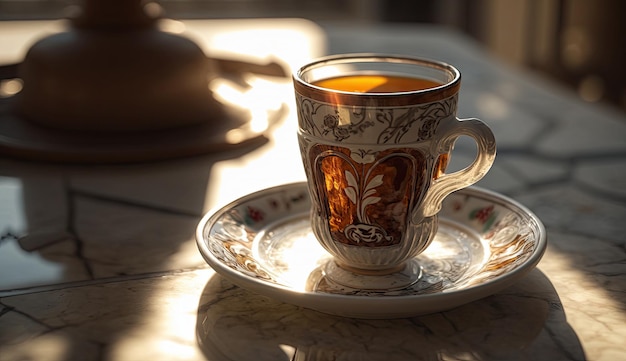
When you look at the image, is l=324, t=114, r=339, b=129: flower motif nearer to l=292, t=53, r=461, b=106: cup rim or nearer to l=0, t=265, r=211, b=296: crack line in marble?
l=292, t=53, r=461, b=106: cup rim

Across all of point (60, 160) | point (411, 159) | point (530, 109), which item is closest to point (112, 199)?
point (60, 160)

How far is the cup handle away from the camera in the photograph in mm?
500

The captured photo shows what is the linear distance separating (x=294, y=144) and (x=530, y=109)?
1.18 ft

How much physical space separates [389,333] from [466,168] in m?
0.12

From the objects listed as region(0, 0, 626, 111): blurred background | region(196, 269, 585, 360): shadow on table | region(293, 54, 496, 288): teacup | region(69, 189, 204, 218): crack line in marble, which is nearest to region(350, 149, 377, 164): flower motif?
region(293, 54, 496, 288): teacup

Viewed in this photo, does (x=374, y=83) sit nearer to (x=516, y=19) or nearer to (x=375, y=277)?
(x=375, y=277)

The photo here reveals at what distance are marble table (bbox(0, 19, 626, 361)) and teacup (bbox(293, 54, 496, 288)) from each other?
6 centimetres

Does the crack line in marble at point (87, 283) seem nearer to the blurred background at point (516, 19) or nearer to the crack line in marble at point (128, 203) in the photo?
the crack line in marble at point (128, 203)

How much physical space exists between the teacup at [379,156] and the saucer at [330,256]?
0.9 inches

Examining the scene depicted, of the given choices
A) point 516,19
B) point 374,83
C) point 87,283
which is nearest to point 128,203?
point 87,283

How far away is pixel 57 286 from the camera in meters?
0.55

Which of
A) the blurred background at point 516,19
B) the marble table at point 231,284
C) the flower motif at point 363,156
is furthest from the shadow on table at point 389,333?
the blurred background at point 516,19

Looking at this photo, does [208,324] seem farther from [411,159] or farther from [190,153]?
[190,153]

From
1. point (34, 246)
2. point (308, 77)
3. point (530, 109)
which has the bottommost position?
point (530, 109)
